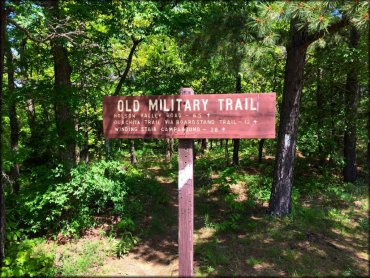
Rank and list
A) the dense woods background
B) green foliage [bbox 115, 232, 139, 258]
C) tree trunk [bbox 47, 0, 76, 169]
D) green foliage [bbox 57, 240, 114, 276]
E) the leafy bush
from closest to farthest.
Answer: the dense woods background < green foliage [bbox 57, 240, 114, 276] < green foliage [bbox 115, 232, 139, 258] < the leafy bush < tree trunk [bbox 47, 0, 76, 169]

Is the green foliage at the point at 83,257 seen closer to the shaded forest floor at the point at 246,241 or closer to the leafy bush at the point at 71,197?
the shaded forest floor at the point at 246,241

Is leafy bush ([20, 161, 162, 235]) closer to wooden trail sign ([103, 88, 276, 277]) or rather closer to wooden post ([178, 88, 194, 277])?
wooden trail sign ([103, 88, 276, 277])

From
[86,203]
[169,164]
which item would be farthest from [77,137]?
[169,164]

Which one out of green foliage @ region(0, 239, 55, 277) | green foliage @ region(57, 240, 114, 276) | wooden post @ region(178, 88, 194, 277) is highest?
wooden post @ region(178, 88, 194, 277)

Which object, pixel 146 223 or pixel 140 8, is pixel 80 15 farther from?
pixel 146 223

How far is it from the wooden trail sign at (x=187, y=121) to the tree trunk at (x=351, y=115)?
845 centimetres

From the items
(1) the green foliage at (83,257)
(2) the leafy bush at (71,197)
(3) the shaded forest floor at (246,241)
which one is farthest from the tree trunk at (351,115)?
(1) the green foliage at (83,257)

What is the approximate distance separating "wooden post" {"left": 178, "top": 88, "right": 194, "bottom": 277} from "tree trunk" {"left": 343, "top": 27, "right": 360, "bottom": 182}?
878 centimetres

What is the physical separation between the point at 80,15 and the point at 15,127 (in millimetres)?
5329

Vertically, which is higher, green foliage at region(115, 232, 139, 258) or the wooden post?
the wooden post

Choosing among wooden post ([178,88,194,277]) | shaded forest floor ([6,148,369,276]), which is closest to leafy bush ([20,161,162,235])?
shaded forest floor ([6,148,369,276])

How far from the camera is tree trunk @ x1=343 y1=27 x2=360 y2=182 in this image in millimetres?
10367

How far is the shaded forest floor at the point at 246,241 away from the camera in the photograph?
17.1 ft

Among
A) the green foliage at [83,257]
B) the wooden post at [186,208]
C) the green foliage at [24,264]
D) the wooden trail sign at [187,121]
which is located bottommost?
the green foliage at [83,257]
